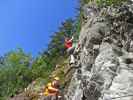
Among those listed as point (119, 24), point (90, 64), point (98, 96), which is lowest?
point (98, 96)

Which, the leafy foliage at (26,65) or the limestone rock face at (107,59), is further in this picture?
the leafy foliage at (26,65)

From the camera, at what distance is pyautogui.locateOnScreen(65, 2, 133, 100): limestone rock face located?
2158 centimetres

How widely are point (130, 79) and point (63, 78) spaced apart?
1315cm

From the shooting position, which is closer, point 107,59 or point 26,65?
point 107,59

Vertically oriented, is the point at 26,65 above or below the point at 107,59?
above

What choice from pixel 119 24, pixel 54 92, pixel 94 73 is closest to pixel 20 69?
pixel 54 92

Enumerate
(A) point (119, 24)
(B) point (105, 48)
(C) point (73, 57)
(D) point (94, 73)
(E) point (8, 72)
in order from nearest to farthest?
(D) point (94, 73)
(B) point (105, 48)
(A) point (119, 24)
(C) point (73, 57)
(E) point (8, 72)

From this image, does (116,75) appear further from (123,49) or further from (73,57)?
(73,57)

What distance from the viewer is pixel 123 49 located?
24.6m

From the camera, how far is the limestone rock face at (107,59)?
2158cm

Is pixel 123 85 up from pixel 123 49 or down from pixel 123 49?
down

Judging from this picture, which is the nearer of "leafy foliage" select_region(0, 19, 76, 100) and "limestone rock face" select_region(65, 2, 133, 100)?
"limestone rock face" select_region(65, 2, 133, 100)

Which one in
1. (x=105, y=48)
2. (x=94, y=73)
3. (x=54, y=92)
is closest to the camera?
(x=94, y=73)

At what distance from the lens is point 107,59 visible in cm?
2345
